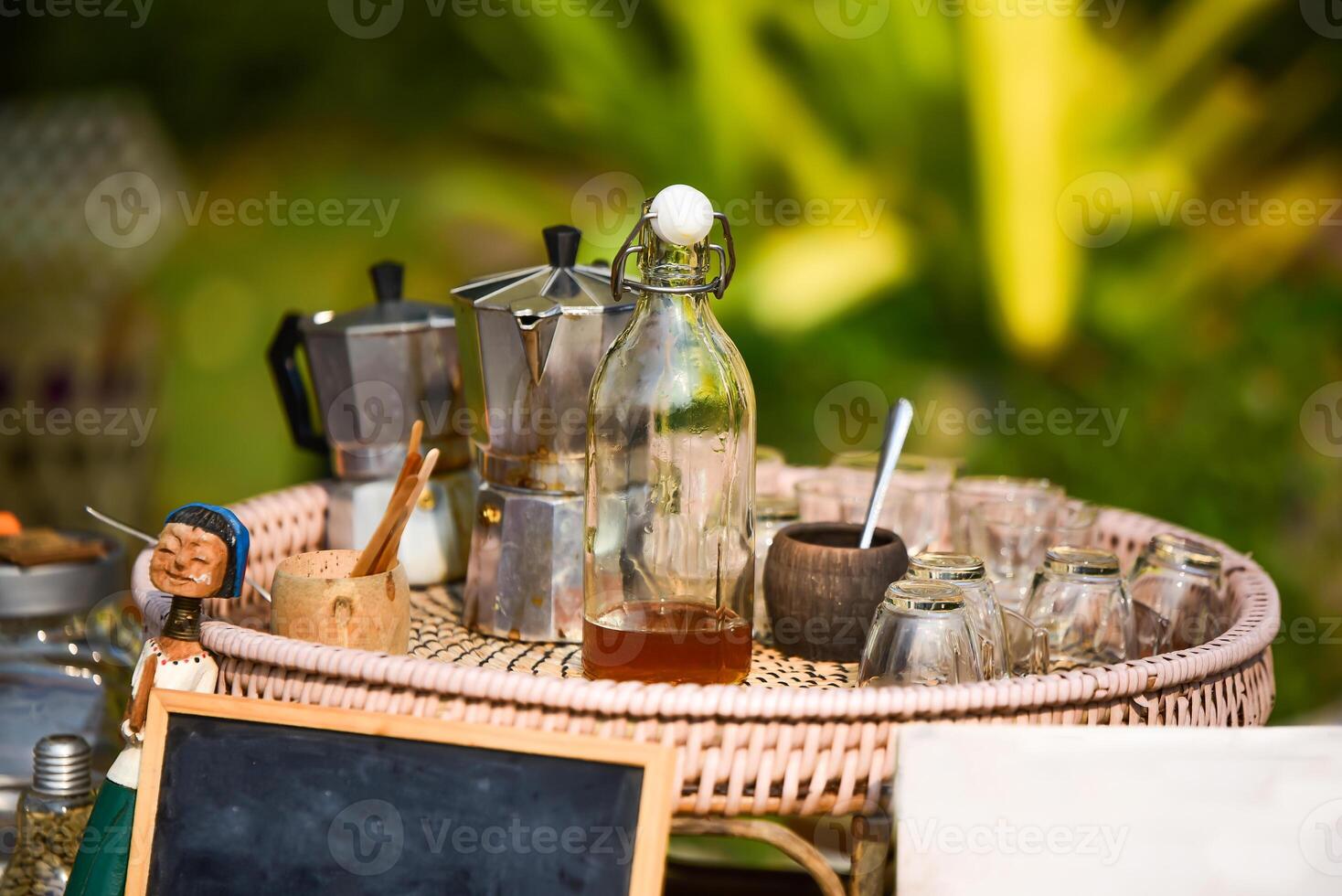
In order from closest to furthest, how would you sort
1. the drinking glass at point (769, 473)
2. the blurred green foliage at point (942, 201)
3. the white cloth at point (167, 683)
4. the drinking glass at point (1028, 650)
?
the white cloth at point (167, 683)
the drinking glass at point (1028, 650)
the drinking glass at point (769, 473)
the blurred green foliage at point (942, 201)

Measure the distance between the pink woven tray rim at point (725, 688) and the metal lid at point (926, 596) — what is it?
0.07m

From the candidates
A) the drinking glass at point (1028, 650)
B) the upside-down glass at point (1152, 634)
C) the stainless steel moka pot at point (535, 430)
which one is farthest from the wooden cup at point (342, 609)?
the upside-down glass at point (1152, 634)

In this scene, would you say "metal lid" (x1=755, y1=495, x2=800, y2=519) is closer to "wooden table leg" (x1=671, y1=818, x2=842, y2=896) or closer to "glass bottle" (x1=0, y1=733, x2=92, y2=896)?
"wooden table leg" (x1=671, y1=818, x2=842, y2=896)

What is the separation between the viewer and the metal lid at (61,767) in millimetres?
994

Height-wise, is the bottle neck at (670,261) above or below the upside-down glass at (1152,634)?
above

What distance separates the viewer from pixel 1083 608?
1.00 metres

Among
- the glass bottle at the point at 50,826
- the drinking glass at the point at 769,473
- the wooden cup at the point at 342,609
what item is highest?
the drinking glass at the point at 769,473

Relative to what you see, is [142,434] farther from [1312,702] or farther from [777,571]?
[1312,702]

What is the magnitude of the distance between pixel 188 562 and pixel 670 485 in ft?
1.13

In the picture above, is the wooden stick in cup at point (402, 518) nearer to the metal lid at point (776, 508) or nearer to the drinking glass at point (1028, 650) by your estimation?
the metal lid at point (776, 508)

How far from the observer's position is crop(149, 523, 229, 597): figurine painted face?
2.86 ft

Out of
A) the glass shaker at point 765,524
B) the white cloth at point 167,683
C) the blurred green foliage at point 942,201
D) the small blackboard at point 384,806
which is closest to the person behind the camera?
the small blackboard at point 384,806

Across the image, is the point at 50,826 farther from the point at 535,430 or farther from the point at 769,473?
the point at 769,473

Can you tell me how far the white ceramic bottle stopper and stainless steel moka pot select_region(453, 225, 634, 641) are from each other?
5.9 inches
